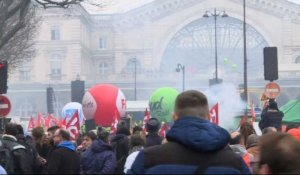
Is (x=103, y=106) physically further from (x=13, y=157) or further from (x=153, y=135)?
(x=13, y=157)

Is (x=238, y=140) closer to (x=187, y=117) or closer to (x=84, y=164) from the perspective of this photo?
(x=84, y=164)

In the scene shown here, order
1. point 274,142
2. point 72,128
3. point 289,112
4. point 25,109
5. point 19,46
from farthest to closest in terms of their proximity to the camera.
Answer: point 25,109 → point 19,46 → point 289,112 → point 72,128 → point 274,142

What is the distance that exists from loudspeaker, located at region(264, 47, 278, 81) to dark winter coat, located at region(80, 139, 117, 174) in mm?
9840

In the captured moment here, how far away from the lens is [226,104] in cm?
3912

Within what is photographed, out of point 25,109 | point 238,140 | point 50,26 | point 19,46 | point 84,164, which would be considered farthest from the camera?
point 50,26

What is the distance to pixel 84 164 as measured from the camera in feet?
31.3

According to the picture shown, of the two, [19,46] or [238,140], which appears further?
[19,46]

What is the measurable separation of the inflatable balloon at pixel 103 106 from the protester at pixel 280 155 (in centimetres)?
1746

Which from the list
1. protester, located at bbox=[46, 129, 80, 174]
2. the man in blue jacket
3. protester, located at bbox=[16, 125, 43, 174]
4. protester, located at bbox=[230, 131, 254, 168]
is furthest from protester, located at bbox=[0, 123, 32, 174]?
the man in blue jacket

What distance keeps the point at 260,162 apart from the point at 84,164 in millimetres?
5376

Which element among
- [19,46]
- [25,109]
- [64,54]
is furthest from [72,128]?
[64,54]

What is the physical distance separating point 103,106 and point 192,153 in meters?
17.4

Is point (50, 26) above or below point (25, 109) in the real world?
above

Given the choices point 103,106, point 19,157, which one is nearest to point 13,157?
point 19,157
